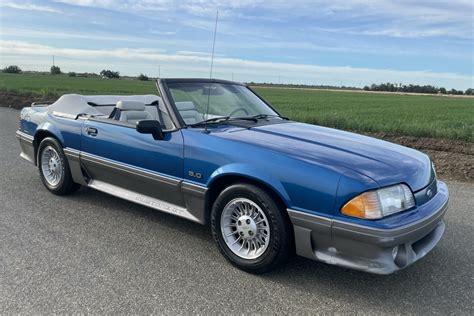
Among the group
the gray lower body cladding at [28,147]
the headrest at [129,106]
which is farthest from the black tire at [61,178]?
the headrest at [129,106]

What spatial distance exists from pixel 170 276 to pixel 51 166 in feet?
9.31

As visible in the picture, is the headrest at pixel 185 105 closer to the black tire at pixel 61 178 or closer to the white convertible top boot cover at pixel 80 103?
the white convertible top boot cover at pixel 80 103

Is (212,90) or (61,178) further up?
(212,90)

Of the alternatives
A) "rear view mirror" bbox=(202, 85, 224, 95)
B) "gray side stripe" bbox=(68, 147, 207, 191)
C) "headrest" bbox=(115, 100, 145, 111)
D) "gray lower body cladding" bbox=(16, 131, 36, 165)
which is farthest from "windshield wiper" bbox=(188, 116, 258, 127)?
"gray lower body cladding" bbox=(16, 131, 36, 165)

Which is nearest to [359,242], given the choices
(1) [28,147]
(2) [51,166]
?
(2) [51,166]

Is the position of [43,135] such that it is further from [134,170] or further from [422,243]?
[422,243]

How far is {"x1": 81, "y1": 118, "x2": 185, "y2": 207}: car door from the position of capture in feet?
13.0

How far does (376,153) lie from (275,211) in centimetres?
103

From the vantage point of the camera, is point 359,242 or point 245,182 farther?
point 245,182

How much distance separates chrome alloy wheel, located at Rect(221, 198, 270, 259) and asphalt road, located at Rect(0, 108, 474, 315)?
0.60 feet

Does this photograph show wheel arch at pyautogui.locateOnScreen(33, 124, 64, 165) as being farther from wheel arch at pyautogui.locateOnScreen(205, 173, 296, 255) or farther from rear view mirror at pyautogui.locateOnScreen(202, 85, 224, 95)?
wheel arch at pyautogui.locateOnScreen(205, 173, 296, 255)

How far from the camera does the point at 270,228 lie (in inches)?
131

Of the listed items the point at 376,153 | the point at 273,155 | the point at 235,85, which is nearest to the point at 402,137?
the point at 235,85

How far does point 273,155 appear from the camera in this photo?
11.1 feet
